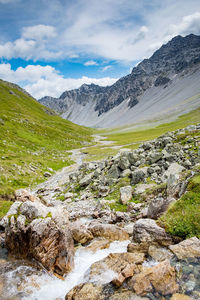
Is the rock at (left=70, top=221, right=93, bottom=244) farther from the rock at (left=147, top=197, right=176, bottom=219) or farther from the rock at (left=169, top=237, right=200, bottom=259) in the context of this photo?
the rock at (left=169, top=237, right=200, bottom=259)

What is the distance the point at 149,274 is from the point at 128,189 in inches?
510

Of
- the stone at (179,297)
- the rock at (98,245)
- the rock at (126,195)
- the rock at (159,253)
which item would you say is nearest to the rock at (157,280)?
the stone at (179,297)

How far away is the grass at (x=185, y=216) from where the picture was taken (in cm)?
1126

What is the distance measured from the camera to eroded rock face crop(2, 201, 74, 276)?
38.6ft

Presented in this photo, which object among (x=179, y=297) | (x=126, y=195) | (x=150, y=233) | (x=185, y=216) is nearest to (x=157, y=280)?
(x=179, y=297)

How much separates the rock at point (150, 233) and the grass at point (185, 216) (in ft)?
1.61

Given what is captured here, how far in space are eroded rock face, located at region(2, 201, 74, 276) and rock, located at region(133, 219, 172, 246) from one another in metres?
4.89

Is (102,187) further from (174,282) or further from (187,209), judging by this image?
(174,282)

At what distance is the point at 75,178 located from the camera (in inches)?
1394

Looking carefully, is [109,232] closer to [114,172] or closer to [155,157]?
[114,172]

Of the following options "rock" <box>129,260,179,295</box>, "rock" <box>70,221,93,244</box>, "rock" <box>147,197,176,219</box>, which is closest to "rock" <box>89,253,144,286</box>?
"rock" <box>129,260,179,295</box>

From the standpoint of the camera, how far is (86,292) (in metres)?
9.40

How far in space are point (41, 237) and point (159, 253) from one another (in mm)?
7510

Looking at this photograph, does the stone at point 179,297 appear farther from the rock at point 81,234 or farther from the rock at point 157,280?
the rock at point 81,234
